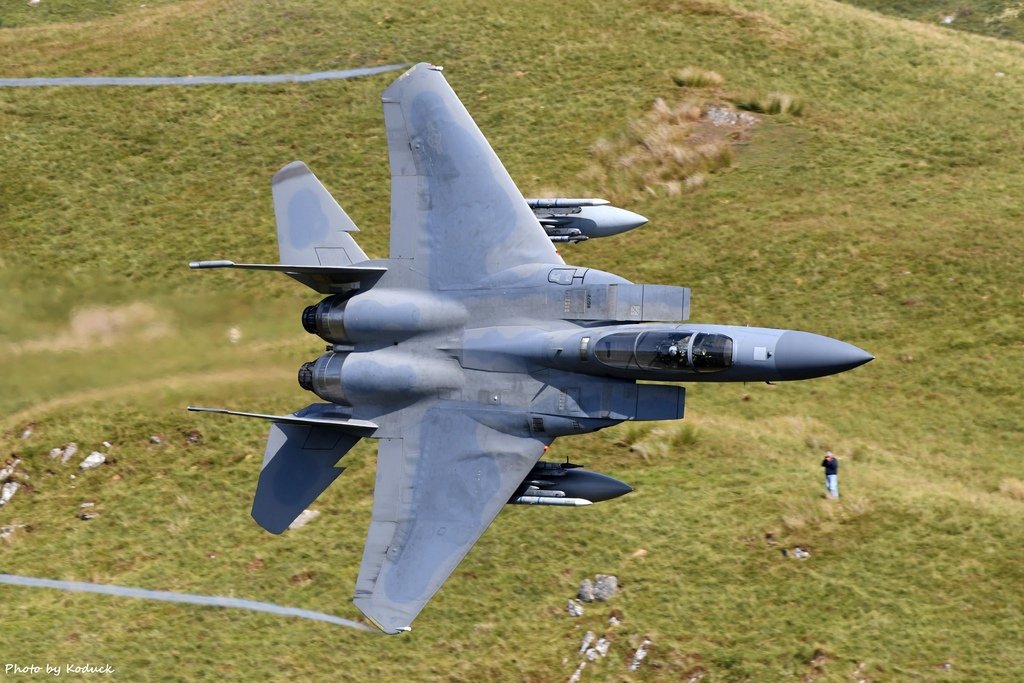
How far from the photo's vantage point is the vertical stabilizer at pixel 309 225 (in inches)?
918

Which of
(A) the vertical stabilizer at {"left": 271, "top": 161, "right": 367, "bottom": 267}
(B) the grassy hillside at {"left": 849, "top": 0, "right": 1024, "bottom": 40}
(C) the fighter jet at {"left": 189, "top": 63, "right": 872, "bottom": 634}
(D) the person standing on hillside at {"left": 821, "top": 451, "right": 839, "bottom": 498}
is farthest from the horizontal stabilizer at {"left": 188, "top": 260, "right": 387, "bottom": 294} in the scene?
(B) the grassy hillside at {"left": 849, "top": 0, "right": 1024, "bottom": 40}

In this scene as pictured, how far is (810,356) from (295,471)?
10.2 m

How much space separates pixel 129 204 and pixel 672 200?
1926 centimetres

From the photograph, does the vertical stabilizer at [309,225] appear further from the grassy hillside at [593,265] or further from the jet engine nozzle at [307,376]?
the grassy hillside at [593,265]

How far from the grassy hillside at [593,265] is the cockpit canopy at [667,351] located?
313 inches

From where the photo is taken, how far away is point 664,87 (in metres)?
45.3

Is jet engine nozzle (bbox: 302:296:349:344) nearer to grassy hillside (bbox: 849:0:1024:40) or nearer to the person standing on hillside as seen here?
the person standing on hillside

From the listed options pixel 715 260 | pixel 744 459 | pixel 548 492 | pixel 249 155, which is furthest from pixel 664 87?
pixel 548 492

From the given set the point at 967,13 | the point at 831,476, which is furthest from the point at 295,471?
the point at 967,13

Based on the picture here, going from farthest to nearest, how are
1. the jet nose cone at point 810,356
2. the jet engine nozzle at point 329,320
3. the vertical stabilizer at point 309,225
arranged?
the vertical stabilizer at point 309,225 → the jet engine nozzle at point 329,320 → the jet nose cone at point 810,356

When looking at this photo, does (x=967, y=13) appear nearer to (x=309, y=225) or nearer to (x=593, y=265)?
(x=593, y=265)

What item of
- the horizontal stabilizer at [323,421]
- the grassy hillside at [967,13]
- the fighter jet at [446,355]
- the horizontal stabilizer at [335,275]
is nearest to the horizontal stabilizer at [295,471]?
the fighter jet at [446,355]

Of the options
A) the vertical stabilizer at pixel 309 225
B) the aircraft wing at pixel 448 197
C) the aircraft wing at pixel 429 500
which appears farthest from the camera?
the vertical stabilizer at pixel 309 225

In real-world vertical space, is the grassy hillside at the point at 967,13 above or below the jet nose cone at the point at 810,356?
above
